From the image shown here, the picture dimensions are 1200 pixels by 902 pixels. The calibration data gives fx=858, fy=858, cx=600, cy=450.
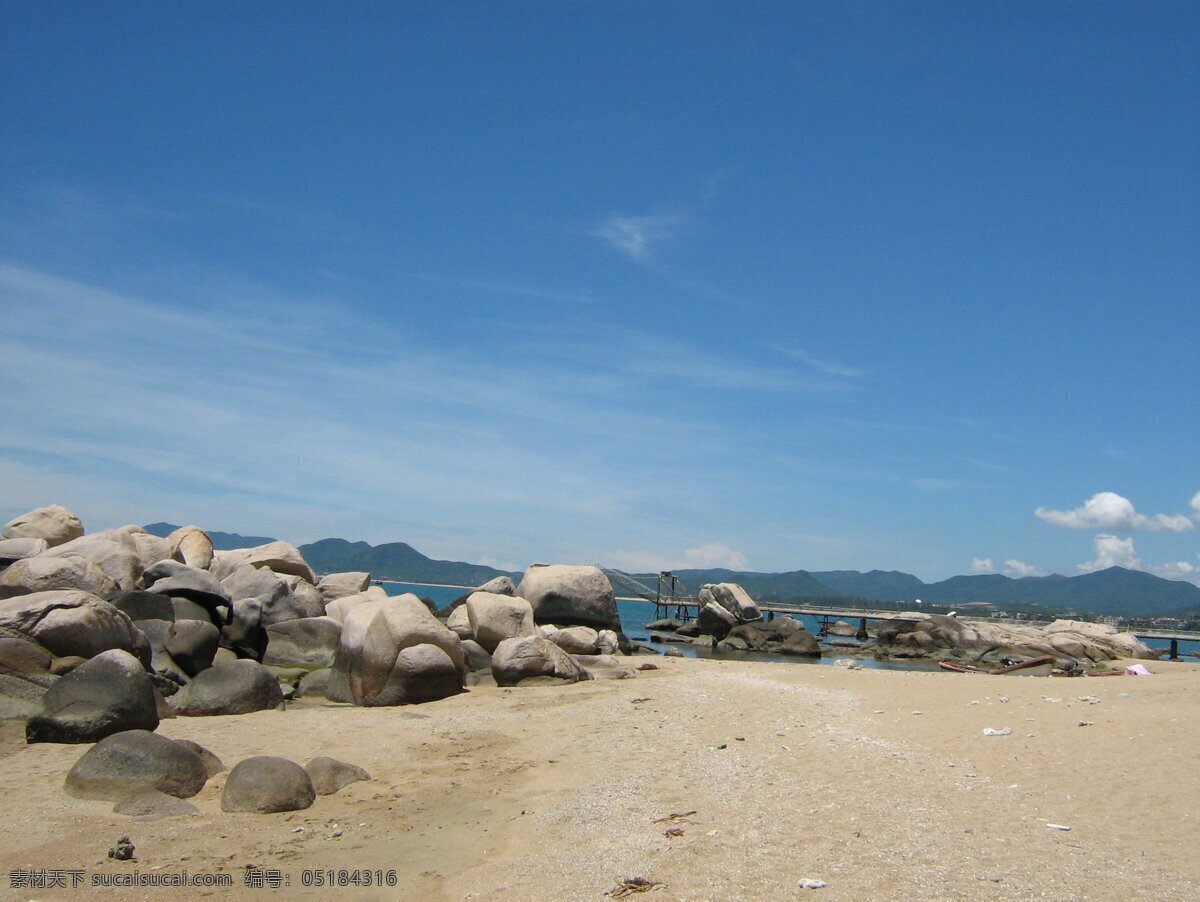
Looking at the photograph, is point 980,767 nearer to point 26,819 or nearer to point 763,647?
point 26,819

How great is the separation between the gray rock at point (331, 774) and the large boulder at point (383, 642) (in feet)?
16.1

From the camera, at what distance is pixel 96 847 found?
7.17 metres

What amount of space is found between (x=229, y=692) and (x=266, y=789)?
528cm

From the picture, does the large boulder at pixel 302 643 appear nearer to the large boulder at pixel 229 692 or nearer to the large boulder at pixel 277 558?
the large boulder at pixel 229 692

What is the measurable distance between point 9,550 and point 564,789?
1788 centimetres

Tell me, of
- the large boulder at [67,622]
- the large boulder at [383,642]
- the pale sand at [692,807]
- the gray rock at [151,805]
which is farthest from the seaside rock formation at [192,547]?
the gray rock at [151,805]

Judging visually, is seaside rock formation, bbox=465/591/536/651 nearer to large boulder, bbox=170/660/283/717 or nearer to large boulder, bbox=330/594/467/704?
large boulder, bbox=330/594/467/704

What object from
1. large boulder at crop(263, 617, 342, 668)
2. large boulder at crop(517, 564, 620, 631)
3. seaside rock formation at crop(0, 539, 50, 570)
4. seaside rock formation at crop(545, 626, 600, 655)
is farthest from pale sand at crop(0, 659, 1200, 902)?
large boulder at crop(517, 564, 620, 631)

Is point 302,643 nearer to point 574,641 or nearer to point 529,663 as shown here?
point 529,663

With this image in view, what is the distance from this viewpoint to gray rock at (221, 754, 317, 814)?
27.2 feet

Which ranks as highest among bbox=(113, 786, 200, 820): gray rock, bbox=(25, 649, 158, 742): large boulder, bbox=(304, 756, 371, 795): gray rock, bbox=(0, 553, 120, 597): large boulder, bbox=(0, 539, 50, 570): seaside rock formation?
bbox=(0, 539, 50, 570): seaside rock formation

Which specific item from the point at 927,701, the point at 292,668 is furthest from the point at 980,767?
the point at 292,668

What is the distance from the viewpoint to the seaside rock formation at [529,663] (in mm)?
16906

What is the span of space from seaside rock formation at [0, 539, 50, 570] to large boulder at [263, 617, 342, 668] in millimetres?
6611
